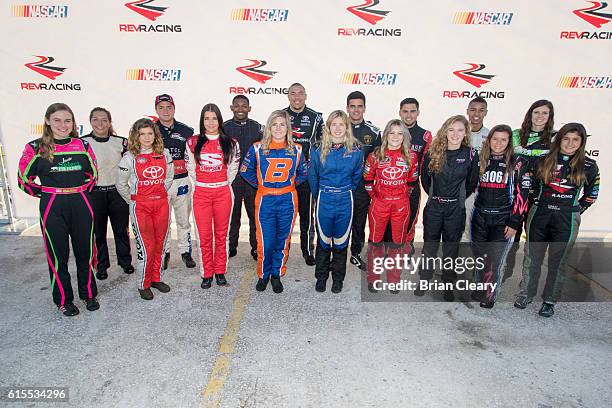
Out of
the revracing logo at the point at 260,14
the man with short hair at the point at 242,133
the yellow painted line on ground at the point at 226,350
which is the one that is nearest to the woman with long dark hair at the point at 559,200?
the yellow painted line on ground at the point at 226,350

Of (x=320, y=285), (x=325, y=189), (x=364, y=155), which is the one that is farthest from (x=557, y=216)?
(x=320, y=285)

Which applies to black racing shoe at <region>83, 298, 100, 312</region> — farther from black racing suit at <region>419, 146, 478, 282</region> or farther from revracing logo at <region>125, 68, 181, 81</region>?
revracing logo at <region>125, 68, 181, 81</region>

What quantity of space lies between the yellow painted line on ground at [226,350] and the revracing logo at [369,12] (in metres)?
4.52

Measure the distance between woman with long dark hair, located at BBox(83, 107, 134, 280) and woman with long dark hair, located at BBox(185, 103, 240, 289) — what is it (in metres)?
1.05

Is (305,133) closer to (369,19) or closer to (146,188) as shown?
(146,188)

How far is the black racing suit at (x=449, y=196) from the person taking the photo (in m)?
4.11

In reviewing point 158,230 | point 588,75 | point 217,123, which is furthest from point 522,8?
point 158,230

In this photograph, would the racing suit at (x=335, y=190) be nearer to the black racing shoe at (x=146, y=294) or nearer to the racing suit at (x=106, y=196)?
the black racing shoe at (x=146, y=294)

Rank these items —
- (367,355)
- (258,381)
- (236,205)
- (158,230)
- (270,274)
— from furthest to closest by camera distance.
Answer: (236,205)
(270,274)
(158,230)
(367,355)
(258,381)

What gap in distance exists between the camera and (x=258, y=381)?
3123mm

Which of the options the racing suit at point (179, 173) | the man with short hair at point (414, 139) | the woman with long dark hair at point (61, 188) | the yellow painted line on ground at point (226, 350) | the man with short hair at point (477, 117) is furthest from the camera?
the man with short hair at point (477, 117)

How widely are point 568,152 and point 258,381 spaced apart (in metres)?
3.73

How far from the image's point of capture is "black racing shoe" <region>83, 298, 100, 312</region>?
13.6 ft

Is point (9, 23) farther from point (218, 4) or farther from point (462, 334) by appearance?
point (462, 334)
